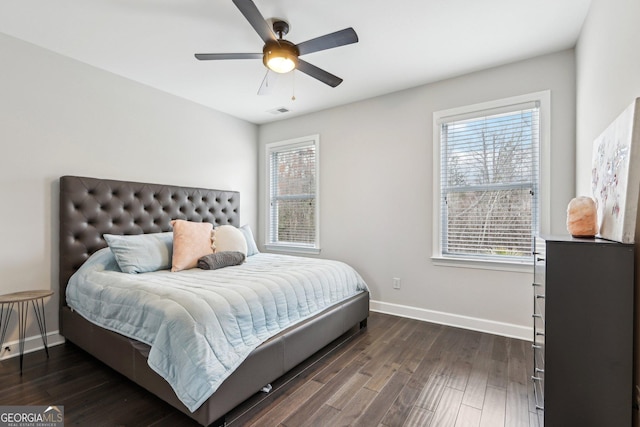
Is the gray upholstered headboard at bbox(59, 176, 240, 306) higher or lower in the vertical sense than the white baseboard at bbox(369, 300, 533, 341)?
higher

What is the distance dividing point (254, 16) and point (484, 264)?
2.78 metres

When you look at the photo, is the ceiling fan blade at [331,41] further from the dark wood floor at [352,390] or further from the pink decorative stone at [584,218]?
the dark wood floor at [352,390]

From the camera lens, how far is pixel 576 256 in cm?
129

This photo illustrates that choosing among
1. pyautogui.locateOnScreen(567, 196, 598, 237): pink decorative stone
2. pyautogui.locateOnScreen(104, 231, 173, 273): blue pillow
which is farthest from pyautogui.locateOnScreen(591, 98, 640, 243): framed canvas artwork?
pyautogui.locateOnScreen(104, 231, 173, 273): blue pillow

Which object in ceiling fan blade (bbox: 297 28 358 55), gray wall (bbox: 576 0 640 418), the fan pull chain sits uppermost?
the fan pull chain

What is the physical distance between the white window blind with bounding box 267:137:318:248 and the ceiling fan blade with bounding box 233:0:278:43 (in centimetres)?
211

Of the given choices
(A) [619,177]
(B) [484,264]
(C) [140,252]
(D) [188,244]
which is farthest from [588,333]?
(C) [140,252]

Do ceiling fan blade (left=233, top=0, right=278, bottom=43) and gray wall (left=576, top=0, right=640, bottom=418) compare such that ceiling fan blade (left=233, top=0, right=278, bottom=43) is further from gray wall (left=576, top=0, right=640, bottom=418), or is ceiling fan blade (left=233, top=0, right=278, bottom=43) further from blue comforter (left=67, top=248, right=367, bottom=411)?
gray wall (left=576, top=0, right=640, bottom=418)

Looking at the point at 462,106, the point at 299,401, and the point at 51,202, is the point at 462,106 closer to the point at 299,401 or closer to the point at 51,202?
the point at 299,401

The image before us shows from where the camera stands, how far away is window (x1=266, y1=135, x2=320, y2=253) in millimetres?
4102

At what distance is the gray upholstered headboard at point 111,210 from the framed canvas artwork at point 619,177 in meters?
3.63

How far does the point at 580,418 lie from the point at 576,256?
0.69 metres

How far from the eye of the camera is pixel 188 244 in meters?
2.79


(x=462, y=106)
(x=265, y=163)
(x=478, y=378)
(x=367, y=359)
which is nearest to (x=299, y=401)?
(x=367, y=359)
